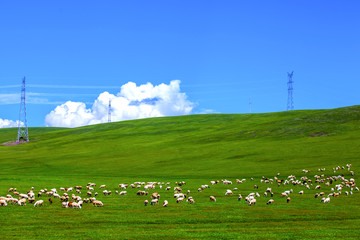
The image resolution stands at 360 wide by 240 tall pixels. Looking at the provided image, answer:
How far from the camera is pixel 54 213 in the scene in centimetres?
2544

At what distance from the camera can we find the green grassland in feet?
69.9

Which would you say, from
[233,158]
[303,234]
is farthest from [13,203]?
[233,158]

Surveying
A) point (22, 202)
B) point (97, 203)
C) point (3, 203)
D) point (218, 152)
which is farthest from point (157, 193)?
point (218, 152)

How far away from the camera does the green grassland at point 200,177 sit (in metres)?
21.3

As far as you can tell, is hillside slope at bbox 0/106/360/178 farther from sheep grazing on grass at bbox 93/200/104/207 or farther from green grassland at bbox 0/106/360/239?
sheep grazing on grass at bbox 93/200/104/207

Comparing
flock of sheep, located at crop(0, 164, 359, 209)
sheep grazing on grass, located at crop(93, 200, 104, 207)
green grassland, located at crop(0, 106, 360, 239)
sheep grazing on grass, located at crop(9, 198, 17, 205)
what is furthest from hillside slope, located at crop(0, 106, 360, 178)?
sheep grazing on grass, located at crop(9, 198, 17, 205)

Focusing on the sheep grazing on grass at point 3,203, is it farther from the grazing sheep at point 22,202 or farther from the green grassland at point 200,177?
the grazing sheep at point 22,202

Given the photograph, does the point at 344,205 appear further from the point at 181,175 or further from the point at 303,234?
the point at 181,175

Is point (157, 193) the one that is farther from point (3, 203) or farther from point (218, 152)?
point (218, 152)

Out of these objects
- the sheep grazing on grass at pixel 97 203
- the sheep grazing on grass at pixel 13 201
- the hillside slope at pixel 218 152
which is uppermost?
the hillside slope at pixel 218 152

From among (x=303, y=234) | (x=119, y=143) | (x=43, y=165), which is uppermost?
(x=119, y=143)

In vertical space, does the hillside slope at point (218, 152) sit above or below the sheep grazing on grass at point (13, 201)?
above

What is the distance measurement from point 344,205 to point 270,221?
8996 millimetres

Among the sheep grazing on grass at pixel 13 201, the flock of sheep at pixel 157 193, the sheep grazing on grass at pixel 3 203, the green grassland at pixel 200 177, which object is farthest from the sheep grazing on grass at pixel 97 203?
the sheep grazing on grass at pixel 3 203
